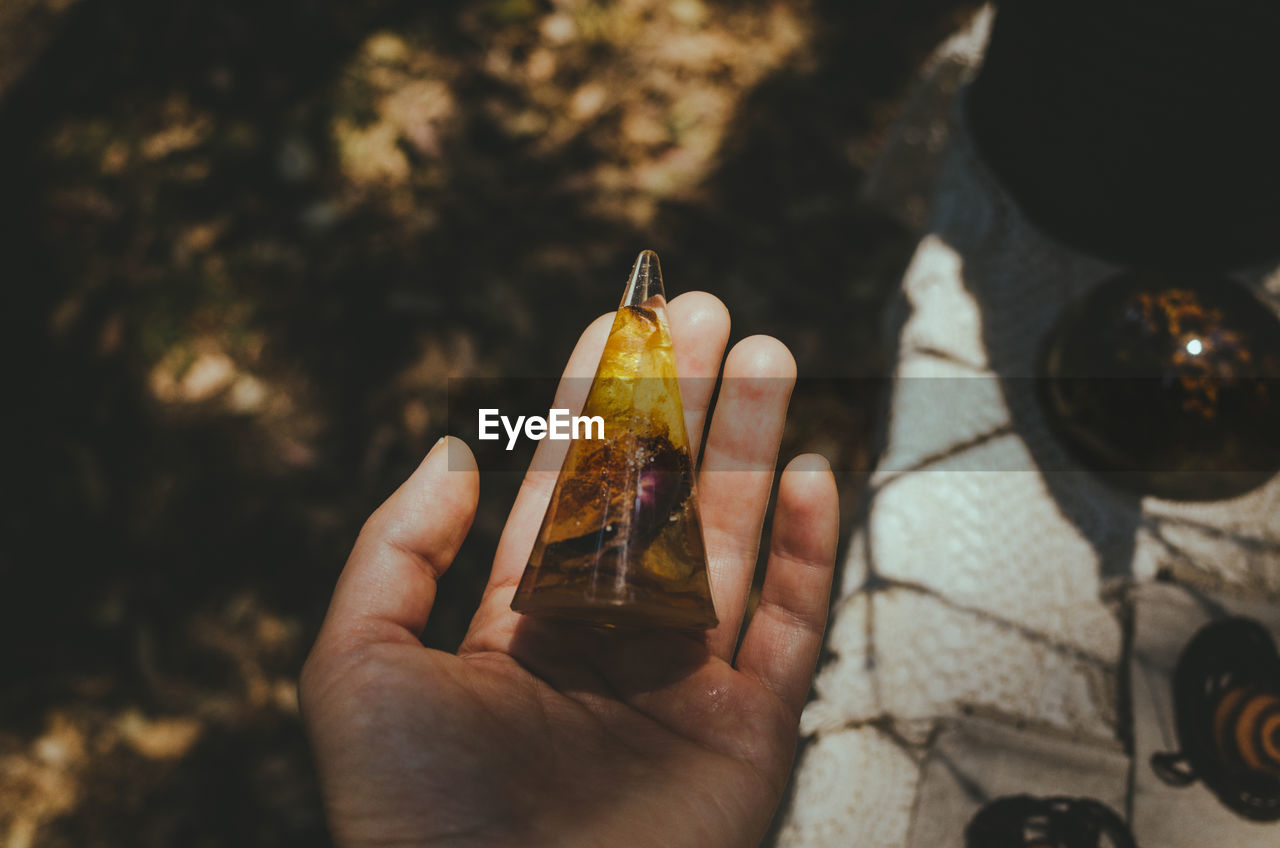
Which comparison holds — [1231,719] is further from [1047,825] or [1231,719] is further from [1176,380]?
[1176,380]

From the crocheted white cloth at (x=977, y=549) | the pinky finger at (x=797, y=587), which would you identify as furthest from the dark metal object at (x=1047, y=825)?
the pinky finger at (x=797, y=587)

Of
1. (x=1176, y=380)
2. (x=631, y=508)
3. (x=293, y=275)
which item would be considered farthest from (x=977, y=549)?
(x=293, y=275)

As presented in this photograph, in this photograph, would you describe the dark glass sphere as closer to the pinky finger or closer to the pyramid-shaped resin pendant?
the pinky finger

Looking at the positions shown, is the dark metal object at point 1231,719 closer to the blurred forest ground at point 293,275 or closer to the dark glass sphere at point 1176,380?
the dark glass sphere at point 1176,380

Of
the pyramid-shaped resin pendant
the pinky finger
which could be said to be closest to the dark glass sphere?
the pinky finger

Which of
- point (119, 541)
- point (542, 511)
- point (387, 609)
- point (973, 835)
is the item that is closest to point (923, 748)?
point (973, 835)

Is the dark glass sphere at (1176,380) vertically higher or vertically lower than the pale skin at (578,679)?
higher

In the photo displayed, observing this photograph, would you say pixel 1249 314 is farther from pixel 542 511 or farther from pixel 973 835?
pixel 542 511
